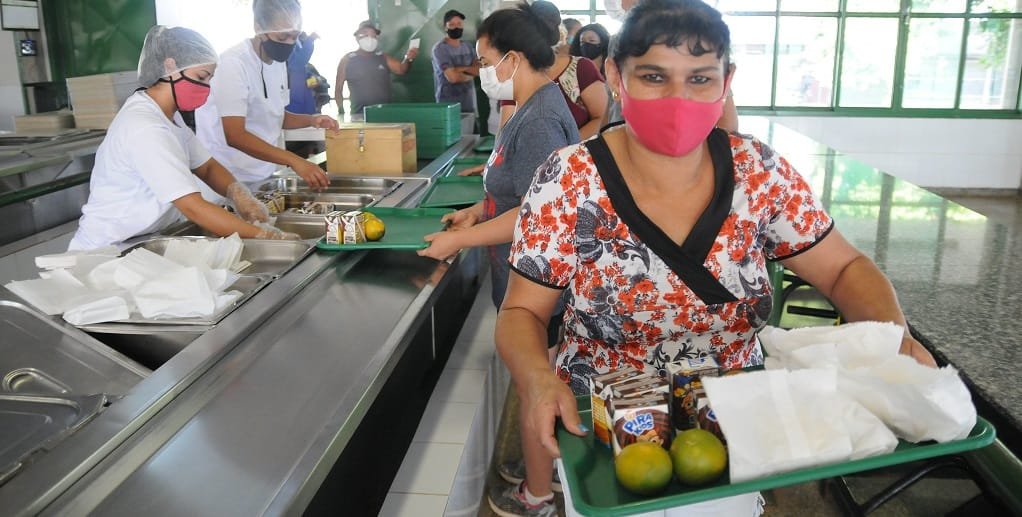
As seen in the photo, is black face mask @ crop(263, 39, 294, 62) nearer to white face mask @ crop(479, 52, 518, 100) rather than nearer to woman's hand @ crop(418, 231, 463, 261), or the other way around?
white face mask @ crop(479, 52, 518, 100)

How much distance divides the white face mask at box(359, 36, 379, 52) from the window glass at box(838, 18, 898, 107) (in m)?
5.57

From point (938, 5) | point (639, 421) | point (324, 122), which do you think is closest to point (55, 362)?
point (639, 421)

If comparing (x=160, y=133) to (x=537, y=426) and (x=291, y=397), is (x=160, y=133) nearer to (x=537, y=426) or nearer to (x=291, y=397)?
(x=291, y=397)

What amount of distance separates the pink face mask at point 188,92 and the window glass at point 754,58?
24.9ft

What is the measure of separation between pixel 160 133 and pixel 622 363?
146 centimetres

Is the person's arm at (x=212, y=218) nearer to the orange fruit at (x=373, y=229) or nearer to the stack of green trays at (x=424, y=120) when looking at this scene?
the orange fruit at (x=373, y=229)

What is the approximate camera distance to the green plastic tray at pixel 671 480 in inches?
38.2

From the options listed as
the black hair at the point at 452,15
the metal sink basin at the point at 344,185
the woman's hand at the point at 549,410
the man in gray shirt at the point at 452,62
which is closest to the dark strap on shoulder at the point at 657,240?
the woman's hand at the point at 549,410

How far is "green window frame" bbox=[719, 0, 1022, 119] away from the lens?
8.97m

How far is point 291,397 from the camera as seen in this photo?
55.5 inches

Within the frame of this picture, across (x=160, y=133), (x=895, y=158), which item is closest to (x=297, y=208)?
(x=160, y=133)

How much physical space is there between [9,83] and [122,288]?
15.5ft

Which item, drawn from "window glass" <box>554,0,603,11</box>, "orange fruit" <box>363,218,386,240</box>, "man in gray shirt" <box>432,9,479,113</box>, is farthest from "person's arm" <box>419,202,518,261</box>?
"window glass" <box>554,0,603,11</box>

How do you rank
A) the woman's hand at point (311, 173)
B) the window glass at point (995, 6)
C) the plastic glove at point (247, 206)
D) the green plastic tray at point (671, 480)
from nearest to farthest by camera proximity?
the green plastic tray at point (671, 480) → the plastic glove at point (247, 206) → the woman's hand at point (311, 173) → the window glass at point (995, 6)
